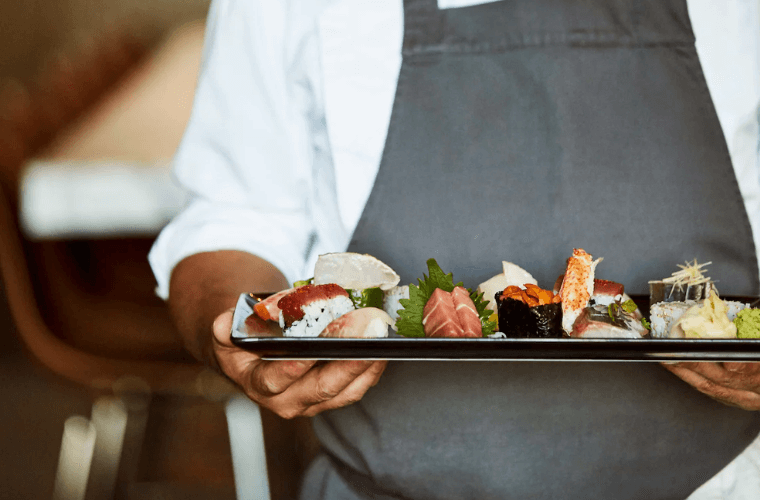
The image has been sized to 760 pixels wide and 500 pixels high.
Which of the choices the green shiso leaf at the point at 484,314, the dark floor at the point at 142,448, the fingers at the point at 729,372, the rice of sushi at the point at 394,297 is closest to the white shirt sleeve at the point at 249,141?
the rice of sushi at the point at 394,297

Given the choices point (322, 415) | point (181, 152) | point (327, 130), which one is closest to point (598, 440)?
point (322, 415)

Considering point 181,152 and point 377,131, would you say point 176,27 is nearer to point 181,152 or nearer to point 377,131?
point 181,152

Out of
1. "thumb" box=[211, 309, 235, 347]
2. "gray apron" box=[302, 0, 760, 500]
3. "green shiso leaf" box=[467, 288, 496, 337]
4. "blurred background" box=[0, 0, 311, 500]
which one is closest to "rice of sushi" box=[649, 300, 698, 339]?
"gray apron" box=[302, 0, 760, 500]

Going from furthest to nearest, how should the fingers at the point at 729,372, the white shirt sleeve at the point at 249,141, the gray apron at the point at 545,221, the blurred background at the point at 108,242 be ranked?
the blurred background at the point at 108,242 → the white shirt sleeve at the point at 249,141 → the gray apron at the point at 545,221 → the fingers at the point at 729,372

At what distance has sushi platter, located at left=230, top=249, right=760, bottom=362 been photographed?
2.39 ft

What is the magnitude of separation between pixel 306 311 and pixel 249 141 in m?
0.51

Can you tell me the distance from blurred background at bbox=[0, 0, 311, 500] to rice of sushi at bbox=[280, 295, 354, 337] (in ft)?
1.90

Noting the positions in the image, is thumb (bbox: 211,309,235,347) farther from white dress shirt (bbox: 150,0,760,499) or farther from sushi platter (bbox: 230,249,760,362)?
white dress shirt (bbox: 150,0,760,499)

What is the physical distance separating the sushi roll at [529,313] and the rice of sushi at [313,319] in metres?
0.23

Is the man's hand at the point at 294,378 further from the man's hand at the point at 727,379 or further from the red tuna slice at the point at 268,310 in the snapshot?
the man's hand at the point at 727,379

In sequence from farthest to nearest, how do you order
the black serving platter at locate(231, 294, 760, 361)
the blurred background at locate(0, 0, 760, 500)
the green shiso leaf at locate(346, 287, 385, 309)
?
the blurred background at locate(0, 0, 760, 500)
the green shiso leaf at locate(346, 287, 385, 309)
the black serving platter at locate(231, 294, 760, 361)

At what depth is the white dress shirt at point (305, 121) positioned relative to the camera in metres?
1.13

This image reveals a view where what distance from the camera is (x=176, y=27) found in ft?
11.8

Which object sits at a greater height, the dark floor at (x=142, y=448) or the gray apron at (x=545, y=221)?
the gray apron at (x=545, y=221)
